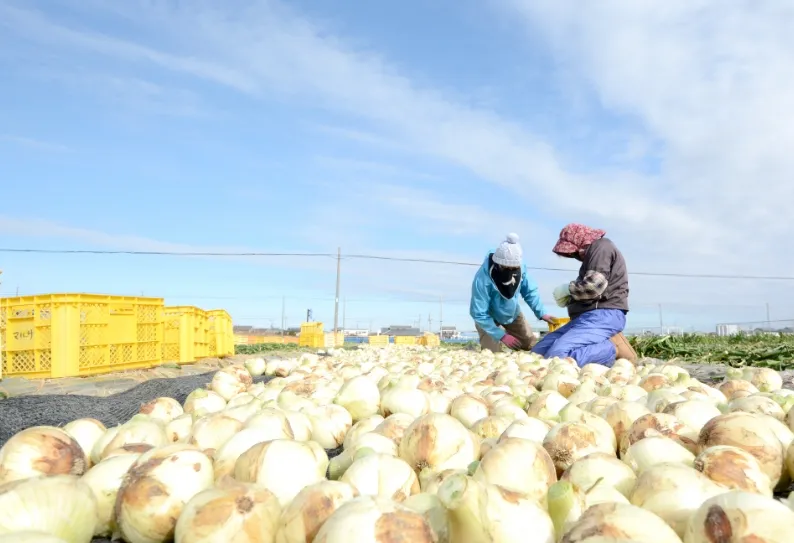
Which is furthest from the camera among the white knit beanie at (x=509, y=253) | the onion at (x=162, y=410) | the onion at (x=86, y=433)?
the white knit beanie at (x=509, y=253)

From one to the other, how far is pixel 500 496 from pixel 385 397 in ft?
6.10

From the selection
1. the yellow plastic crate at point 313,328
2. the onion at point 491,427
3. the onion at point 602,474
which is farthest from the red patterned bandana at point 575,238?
the yellow plastic crate at point 313,328

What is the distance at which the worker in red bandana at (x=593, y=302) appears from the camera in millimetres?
7227

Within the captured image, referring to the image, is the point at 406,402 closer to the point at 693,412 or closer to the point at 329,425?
the point at 329,425

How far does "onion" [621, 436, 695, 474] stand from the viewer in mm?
1886

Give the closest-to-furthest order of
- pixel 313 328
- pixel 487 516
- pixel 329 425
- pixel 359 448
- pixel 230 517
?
pixel 487 516
pixel 230 517
pixel 359 448
pixel 329 425
pixel 313 328

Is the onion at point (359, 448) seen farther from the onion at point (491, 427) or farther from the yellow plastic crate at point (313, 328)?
the yellow plastic crate at point (313, 328)

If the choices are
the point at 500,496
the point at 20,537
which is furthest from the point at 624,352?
the point at 20,537

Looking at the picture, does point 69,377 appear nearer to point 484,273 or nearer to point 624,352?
point 484,273

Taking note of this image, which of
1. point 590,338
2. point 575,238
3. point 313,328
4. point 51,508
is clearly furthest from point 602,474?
point 313,328

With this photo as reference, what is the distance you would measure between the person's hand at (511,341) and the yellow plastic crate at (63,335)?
6193 millimetres

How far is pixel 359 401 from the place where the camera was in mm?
3316

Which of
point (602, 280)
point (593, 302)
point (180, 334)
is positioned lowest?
point (180, 334)

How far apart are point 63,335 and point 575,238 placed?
733 centimetres
